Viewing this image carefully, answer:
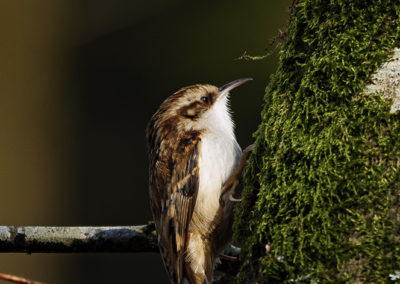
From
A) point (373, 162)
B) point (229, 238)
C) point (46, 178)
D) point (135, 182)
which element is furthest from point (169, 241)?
point (46, 178)

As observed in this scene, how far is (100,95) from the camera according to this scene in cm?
790

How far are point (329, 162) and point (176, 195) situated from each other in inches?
57.3

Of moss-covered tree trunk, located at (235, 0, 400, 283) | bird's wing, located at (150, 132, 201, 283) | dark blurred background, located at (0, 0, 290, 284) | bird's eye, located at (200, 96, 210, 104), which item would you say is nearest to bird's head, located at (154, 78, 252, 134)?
bird's eye, located at (200, 96, 210, 104)

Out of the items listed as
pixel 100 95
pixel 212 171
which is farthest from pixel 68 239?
pixel 100 95

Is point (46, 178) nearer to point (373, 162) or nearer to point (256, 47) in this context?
point (256, 47)

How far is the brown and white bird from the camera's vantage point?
3184 millimetres

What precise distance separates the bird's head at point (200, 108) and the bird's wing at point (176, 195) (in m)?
0.15

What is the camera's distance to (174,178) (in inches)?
132

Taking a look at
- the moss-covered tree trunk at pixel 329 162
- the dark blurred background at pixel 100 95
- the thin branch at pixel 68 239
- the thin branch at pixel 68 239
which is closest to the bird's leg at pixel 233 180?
the thin branch at pixel 68 239

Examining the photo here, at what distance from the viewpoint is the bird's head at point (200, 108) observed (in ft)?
11.8

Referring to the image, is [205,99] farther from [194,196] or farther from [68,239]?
[68,239]

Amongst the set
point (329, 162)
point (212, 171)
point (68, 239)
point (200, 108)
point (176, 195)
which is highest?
point (200, 108)

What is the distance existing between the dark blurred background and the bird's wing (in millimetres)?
3766

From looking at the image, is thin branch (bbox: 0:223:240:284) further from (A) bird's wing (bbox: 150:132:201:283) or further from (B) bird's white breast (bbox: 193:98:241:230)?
(B) bird's white breast (bbox: 193:98:241:230)
